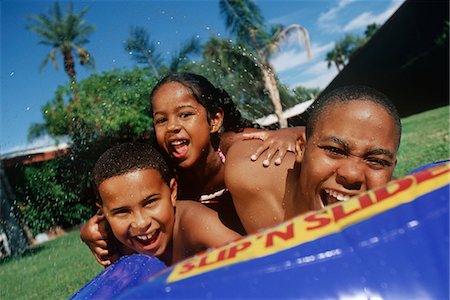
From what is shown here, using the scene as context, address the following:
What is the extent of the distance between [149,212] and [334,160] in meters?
0.93

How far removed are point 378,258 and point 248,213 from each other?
1306 millimetres

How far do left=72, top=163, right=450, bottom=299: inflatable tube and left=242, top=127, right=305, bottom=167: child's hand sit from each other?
3.74ft

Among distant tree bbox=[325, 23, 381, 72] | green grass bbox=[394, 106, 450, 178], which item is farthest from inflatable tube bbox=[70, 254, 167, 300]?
distant tree bbox=[325, 23, 381, 72]

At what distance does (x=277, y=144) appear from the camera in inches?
101

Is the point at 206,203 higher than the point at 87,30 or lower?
lower

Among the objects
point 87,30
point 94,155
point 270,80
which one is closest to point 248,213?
point 94,155

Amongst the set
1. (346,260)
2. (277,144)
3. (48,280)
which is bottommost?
(346,260)

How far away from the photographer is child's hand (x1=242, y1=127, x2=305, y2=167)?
2.46m

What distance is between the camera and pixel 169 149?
285 centimetres

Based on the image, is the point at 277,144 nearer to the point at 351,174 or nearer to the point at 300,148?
the point at 300,148

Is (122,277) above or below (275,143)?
below

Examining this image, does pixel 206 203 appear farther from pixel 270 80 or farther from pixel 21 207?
pixel 270 80

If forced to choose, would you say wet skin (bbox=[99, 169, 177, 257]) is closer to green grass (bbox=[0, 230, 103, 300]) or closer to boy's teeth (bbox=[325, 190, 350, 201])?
boy's teeth (bbox=[325, 190, 350, 201])

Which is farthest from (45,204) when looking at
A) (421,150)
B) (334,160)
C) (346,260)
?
(346,260)
